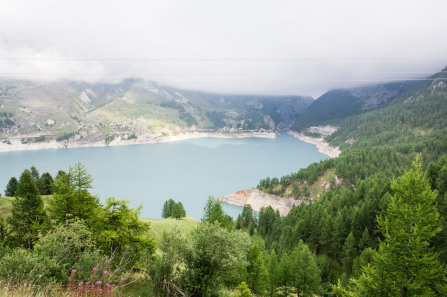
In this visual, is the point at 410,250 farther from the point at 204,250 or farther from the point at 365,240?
the point at 365,240

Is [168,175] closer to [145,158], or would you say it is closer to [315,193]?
[145,158]

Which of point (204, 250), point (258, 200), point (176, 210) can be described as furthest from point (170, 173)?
point (204, 250)

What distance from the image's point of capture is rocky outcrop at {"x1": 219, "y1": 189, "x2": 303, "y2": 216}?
241 ft

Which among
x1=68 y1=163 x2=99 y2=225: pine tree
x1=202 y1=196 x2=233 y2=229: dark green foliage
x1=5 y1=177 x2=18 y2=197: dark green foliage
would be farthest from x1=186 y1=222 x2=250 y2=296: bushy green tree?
x1=5 y1=177 x2=18 y2=197: dark green foliage

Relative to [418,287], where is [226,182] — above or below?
below

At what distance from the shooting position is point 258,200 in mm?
77312

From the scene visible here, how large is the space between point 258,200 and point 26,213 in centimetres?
6914

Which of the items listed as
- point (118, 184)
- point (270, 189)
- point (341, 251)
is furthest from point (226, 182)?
point (341, 251)

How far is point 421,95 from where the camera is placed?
194m

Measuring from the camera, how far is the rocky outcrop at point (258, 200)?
73375 mm

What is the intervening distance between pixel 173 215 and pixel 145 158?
111858mm

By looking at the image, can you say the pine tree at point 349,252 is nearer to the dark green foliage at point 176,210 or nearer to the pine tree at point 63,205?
the dark green foliage at point 176,210

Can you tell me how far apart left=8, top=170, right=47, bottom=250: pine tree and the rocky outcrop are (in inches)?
2579

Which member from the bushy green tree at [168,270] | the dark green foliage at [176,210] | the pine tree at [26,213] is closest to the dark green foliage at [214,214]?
the bushy green tree at [168,270]
